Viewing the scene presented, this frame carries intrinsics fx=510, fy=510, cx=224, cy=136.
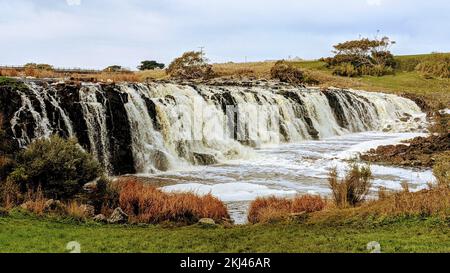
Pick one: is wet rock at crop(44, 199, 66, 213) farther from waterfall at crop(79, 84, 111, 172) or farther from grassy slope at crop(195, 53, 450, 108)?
grassy slope at crop(195, 53, 450, 108)

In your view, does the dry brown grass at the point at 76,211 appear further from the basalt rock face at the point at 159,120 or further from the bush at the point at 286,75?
the bush at the point at 286,75

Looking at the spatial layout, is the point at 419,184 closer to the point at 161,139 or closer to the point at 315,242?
the point at 315,242

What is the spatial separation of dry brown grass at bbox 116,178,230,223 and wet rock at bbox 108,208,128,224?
0.20 meters

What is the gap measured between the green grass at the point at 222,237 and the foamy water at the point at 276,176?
273 centimetres

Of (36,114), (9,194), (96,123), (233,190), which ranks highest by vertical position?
(36,114)

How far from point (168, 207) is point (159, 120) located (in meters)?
13.0

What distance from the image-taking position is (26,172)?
1300 cm

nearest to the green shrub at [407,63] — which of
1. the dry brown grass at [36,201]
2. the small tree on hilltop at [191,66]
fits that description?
the small tree on hilltop at [191,66]

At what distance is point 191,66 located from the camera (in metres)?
51.1

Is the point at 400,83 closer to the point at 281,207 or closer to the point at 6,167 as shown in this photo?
the point at 281,207

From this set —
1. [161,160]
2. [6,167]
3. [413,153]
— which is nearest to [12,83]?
[161,160]

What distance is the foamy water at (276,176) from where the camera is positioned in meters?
16.1
